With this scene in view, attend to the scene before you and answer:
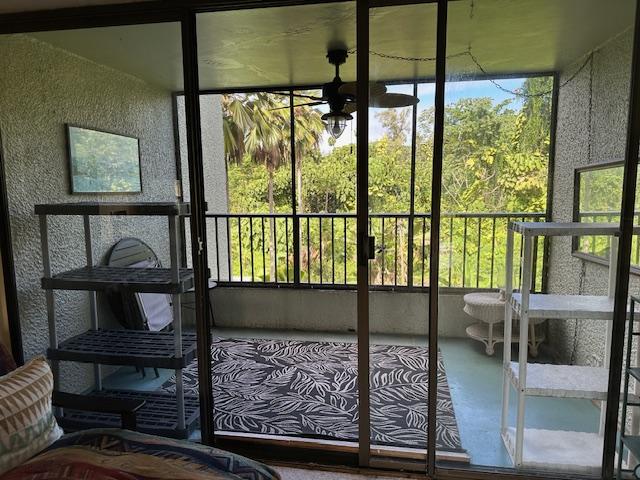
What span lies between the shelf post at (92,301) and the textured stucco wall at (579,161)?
2.59m

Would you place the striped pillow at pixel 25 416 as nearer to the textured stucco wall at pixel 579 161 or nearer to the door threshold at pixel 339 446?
the door threshold at pixel 339 446

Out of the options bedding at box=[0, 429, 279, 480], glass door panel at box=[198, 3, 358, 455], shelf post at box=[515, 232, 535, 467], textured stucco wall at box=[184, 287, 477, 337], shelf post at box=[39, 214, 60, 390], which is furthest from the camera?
textured stucco wall at box=[184, 287, 477, 337]

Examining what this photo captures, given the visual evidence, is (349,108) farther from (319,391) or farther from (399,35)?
(319,391)

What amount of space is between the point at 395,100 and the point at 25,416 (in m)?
1.86

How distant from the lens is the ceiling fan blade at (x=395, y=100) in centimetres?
171

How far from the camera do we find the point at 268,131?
3939 millimetres

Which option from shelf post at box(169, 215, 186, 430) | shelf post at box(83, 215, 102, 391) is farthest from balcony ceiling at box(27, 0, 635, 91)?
shelf post at box(83, 215, 102, 391)

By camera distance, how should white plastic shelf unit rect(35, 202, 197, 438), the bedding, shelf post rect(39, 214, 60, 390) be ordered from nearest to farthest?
1. the bedding
2. white plastic shelf unit rect(35, 202, 197, 438)
3. shelf post rect(39, 214, 60, 390)

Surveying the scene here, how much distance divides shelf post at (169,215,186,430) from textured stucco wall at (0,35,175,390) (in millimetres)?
113

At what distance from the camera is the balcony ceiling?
174 centimetres

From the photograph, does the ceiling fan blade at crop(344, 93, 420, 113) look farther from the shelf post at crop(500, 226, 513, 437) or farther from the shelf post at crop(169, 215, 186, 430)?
the shelf post at crop(169, 215, 186, 430)

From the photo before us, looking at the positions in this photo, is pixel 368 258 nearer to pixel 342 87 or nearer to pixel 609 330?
pixel 609 330

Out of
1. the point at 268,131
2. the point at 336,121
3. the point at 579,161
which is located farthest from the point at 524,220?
the point at 268,131

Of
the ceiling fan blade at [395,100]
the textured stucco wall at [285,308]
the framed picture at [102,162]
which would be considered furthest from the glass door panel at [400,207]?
the textured stucco wall at [285,308]
